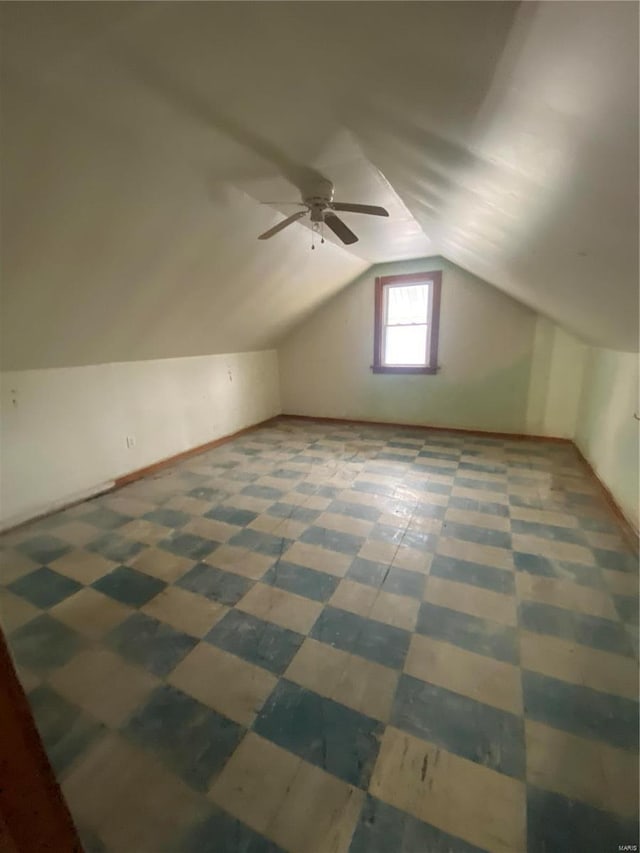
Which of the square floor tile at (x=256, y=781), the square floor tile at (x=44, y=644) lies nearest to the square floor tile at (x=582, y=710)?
the square floor tile at (x=256, y=781)

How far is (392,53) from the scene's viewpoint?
958 millimetres

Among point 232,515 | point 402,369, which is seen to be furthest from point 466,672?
point 402,369

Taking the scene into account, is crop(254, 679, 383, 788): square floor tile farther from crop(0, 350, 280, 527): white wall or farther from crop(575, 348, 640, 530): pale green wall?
crop(0, 350, 280, 527): white wall

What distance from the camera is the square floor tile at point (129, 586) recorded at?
6.41 ft

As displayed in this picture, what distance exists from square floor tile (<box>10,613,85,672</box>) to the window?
14.7 feet

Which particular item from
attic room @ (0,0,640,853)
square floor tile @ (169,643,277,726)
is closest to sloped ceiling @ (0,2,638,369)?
attic room @ (0,0,640,853)

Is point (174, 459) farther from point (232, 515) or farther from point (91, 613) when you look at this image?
point (91, 613)

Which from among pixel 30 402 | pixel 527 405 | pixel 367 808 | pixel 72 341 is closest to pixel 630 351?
pixel 527 405

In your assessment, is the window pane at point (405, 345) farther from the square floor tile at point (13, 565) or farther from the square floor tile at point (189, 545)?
the square floor tile at point (13, 565)

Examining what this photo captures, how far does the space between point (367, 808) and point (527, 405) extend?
4.48m

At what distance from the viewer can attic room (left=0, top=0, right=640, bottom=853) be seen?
0.99 m

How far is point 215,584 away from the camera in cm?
205

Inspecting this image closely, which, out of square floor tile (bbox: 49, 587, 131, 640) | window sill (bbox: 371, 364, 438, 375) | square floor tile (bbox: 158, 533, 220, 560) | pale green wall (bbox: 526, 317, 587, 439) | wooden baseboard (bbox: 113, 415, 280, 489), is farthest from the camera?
window sill (bbox: 371, 364, 438, 375)

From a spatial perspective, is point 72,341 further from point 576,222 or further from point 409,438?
point 409,438
